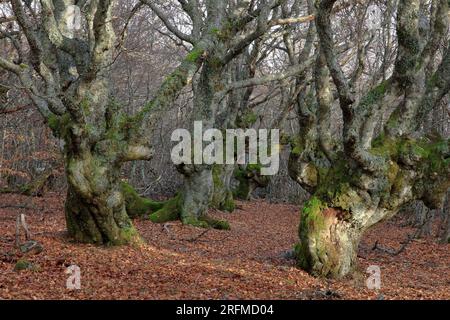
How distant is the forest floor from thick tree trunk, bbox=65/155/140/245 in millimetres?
230

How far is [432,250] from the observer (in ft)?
38.2

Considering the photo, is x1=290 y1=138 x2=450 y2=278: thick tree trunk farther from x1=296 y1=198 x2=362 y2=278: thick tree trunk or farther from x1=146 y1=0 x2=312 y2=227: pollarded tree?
x1=146 y1=0 x2=312 y2=227: pollarded tree

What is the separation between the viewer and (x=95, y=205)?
25.2 feet

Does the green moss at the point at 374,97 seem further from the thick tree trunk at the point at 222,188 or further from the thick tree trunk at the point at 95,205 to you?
the thick tree trunk at the point at 222,188

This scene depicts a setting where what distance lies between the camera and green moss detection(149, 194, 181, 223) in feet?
41.7

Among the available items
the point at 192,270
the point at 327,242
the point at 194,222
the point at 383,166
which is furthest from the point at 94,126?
the point at 194,222

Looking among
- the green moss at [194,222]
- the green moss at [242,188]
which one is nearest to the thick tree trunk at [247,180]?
the green moss at [242,188]

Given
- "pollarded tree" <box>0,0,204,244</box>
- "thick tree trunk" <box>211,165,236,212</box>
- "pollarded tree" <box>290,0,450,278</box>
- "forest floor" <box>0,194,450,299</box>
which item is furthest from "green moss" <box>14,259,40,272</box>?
"thick tree trunk" <box>211,165,236,212</box>

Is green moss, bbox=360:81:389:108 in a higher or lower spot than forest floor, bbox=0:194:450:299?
higher

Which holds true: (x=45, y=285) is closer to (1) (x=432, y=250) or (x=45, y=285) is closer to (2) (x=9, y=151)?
(1) (x=432, y=250)

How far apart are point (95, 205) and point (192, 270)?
1947mm

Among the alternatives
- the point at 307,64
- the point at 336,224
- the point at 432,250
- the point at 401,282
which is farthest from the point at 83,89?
the point at 432,250

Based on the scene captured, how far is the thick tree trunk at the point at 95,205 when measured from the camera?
751cm
